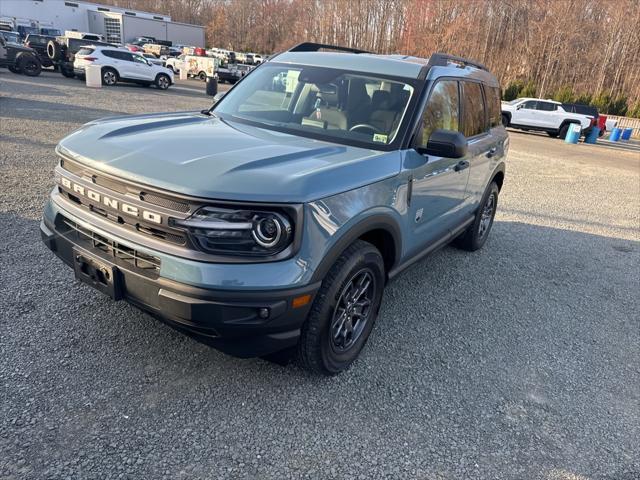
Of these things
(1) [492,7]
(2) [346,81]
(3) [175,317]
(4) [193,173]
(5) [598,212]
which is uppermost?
(1) [492,7]

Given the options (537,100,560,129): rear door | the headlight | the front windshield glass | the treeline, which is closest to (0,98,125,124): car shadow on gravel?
the front windshield glass

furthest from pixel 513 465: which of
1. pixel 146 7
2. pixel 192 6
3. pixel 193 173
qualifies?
pixel 146 7

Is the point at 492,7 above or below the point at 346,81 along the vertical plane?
above

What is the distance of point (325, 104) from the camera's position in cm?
366

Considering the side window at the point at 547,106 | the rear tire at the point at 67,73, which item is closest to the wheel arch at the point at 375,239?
the side window at the point at 547,106

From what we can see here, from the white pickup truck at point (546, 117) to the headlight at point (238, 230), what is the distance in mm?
22472

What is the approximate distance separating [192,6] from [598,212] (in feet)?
362

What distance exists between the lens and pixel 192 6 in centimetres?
10206

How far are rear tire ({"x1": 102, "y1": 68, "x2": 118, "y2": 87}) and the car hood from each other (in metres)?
21.1

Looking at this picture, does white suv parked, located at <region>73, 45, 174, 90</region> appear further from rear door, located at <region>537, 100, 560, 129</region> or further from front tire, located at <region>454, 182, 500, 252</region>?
front tire, located at <region>454, 182, 500, 252</region>

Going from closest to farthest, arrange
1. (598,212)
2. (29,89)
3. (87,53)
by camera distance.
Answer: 1. (598,212)
2. (29,89)
3. (87,53)

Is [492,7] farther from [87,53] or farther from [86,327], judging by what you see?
[86,327]

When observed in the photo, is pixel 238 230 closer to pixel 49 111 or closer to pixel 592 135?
pixel 49 111

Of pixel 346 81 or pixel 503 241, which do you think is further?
pixel 503 241
